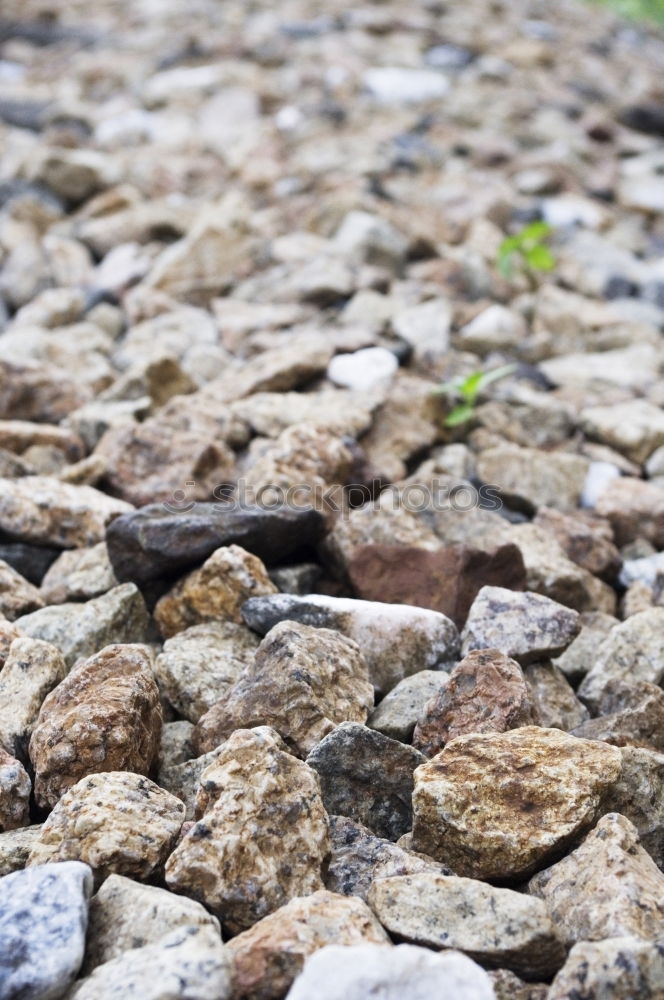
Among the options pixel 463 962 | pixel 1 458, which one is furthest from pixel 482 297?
pixel 463 962

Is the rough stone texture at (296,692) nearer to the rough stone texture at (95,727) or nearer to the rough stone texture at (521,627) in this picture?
the rough stone texture at (95,727)

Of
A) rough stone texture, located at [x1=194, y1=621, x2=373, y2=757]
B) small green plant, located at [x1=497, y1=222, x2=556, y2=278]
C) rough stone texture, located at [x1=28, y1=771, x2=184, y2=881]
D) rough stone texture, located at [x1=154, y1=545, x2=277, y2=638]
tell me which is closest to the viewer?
rough stone texture, located at [x1=28, y1=771, x2=184, y2=881]

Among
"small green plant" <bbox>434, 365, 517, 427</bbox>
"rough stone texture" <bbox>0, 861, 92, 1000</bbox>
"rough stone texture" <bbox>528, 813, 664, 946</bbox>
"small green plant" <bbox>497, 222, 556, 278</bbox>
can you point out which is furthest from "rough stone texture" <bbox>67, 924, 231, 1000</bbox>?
"small green plant" <bbox>497, 222, 556, 278</bbox>

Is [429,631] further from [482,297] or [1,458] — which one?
[482,297]

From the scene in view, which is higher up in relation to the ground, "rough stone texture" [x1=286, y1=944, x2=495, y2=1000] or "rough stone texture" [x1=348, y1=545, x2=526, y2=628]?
"rough stone texture" [x1=286, y1=944, x2=495, y2=1000]

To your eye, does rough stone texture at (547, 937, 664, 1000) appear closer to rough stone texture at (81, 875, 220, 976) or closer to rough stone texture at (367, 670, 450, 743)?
rough stone texture at (81, 875, 220, 976)
